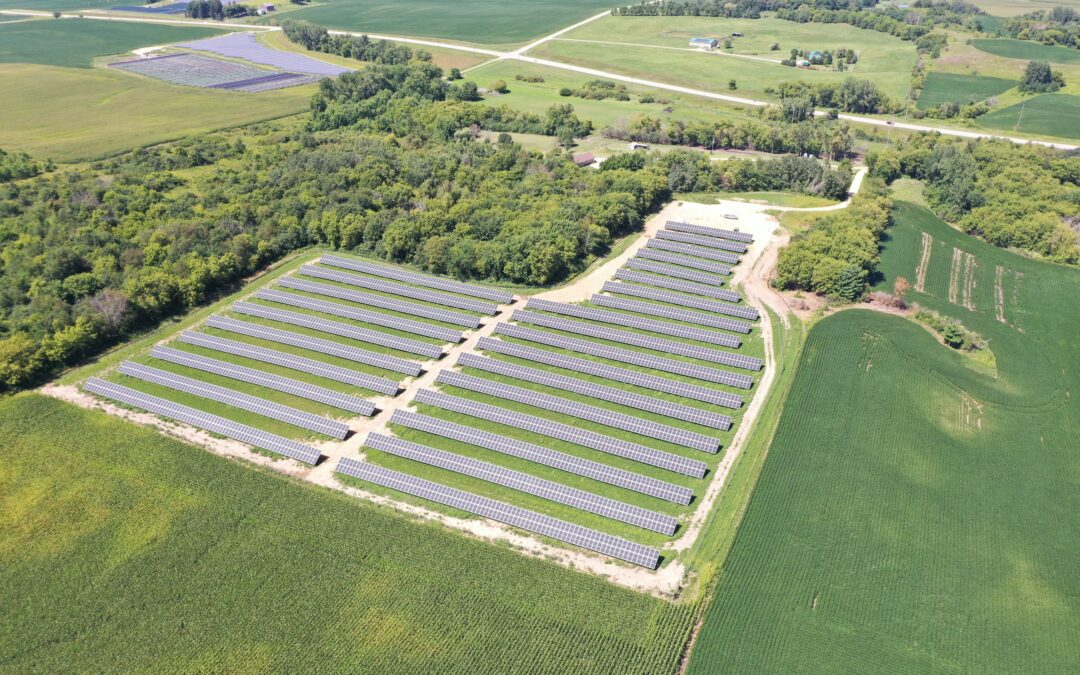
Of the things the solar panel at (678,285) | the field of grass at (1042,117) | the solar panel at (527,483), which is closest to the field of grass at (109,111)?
the solar panel at (678,285)

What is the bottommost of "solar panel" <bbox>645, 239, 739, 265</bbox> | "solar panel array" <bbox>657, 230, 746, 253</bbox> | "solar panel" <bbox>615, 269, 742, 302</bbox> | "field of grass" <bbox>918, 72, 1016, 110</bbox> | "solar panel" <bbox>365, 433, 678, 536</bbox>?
"solar panel" <bbox>365, 433, 678, 536</bbox>

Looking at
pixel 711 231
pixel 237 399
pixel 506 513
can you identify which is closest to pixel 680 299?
pixel 711 231

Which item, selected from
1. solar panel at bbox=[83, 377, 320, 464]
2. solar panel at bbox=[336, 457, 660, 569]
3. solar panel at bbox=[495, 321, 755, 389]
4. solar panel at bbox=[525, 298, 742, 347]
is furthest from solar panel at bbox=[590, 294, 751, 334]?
solar panel at bbox=[83, 377, 320, 464]

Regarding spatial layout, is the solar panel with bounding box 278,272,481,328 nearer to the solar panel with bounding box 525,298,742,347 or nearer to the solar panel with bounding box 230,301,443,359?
the solar panel with bounding box 230,301,443,359

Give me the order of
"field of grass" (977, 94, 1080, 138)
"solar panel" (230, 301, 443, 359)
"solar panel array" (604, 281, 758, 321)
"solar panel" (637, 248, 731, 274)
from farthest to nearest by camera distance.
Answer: "field of grass" (977, 94, 1080, 138), "solar panel" (637, 248, 731, 274), "solar panel array" (604, 281, 758, 321), "solar panel" (230, 301, 443, 359)

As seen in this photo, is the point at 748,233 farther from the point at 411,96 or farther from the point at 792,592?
the point at 411,96

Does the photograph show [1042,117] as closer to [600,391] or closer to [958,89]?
[958,89]

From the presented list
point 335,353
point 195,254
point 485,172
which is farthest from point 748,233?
point 195,254
